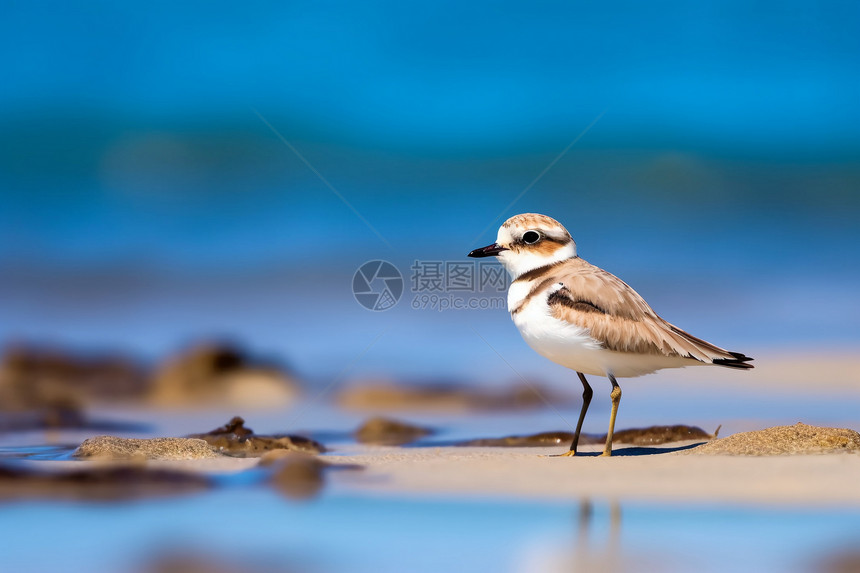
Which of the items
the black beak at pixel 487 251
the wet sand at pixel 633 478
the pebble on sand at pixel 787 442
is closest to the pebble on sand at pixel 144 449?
the wet sand at pixel 633 478

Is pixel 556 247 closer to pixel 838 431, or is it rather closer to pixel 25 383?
pixel 838 431

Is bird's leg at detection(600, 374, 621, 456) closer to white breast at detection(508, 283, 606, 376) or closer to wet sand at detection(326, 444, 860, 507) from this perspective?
white breast at detection(508, 283, 606, 376)

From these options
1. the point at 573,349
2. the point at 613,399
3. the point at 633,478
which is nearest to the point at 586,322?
the point at 573,349

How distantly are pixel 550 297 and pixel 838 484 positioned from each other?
11.6 ft

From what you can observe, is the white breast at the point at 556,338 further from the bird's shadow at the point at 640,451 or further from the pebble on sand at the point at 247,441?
the pebble on sand at the point at 247,441

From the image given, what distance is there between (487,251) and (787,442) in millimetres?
3868

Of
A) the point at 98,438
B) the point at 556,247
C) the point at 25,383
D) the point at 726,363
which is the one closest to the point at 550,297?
the point at 556,247

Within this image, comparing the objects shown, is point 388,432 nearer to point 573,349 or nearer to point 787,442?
point 573,349

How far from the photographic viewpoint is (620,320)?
8.84m

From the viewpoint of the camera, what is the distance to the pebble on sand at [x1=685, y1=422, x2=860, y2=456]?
8055 millimetres

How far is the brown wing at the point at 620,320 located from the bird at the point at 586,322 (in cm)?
1

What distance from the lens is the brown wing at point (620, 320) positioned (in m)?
8.75

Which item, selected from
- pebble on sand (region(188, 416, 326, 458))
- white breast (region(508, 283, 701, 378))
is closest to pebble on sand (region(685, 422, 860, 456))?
white breast (region(508, 283, 701, 378))

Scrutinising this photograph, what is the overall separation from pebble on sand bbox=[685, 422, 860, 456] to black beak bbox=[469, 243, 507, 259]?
3.14m
